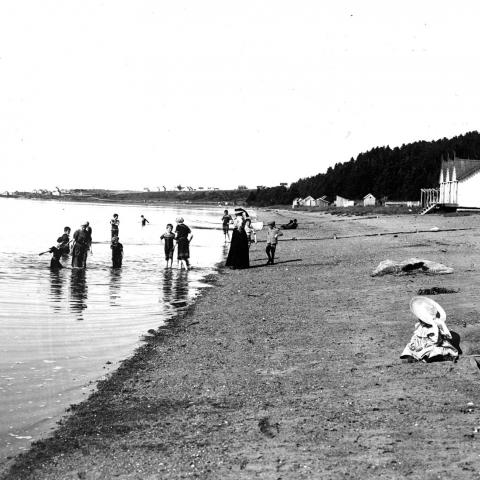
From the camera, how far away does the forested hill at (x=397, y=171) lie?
408 ft

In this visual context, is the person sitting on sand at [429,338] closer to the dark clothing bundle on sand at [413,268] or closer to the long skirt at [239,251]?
the dark clothing bundle on sand at [413,268]

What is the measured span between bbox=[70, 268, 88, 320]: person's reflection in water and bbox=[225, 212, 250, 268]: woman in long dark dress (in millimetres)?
5093

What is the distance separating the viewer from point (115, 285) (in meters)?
17.5

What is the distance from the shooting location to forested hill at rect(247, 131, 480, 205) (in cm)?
12444

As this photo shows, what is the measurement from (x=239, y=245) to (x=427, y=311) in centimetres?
1354

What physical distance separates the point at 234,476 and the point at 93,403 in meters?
2.77

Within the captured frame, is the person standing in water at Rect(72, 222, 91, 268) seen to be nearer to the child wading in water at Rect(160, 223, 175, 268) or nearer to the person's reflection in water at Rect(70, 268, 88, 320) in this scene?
the person's reflection in water at Rect(70, 268, 88, 320)

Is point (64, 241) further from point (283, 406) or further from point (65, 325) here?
point (283, 406)

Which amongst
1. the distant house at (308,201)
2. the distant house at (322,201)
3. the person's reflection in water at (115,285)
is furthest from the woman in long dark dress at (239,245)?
the distant house at (308,201)

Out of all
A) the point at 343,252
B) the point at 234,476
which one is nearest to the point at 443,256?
the point at 343,252

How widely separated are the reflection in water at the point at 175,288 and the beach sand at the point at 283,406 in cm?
272

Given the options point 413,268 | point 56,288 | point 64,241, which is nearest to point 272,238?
point 413,268

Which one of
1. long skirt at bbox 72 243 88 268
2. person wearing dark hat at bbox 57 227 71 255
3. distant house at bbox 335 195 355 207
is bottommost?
long skirt at bbox 72 243 88 268

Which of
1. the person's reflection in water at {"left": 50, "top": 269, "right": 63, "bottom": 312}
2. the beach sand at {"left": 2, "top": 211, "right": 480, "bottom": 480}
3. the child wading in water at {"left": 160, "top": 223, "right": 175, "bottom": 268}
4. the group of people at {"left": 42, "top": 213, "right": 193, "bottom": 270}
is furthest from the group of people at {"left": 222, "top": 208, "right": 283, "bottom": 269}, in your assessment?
the beach sand at {"left": 2, "top": 211, "right": 480, "bottom": 480}
